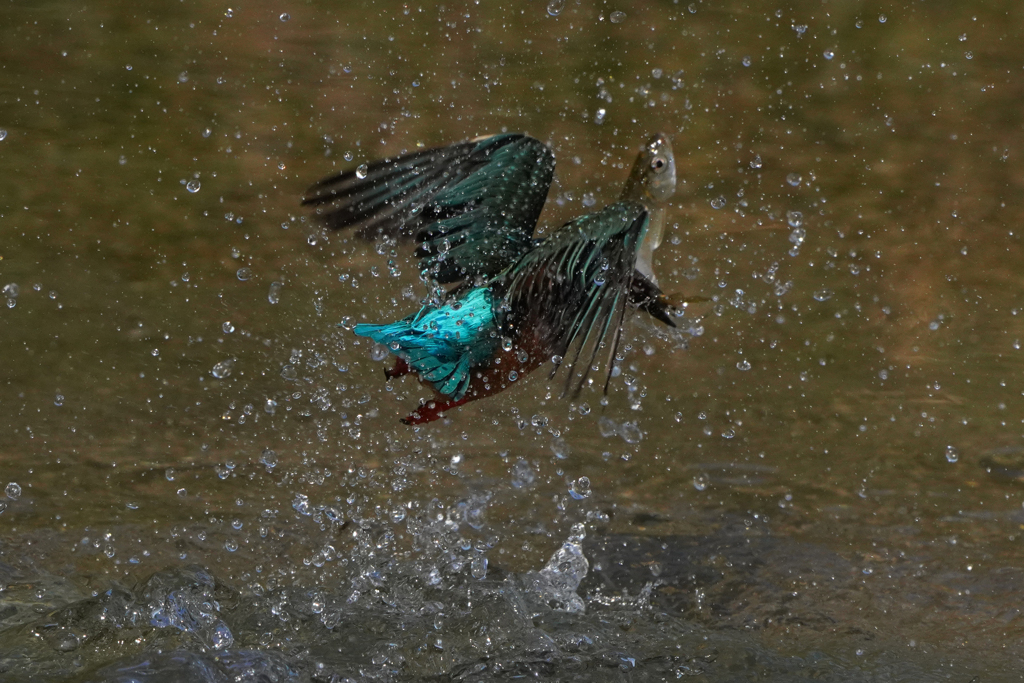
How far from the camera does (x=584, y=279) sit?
2150 mm

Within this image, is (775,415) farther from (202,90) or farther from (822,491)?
(202,90)

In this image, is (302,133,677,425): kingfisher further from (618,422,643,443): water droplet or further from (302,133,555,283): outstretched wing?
(618,422,643,443): water droplet

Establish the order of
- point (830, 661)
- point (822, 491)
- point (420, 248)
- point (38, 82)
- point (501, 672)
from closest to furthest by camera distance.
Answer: point (501, 672), point (830, 661), point (420, 248), point (822, 491), point (38, 82)

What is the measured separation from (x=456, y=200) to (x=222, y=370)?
53.0 inches

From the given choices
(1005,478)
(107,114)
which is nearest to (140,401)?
(107,114)

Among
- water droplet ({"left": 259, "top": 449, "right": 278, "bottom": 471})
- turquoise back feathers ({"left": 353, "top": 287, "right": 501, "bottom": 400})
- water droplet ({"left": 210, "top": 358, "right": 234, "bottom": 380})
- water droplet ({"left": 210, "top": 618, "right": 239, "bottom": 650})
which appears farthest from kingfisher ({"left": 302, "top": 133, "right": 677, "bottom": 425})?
water droplet ({"left": 210, "top": 358, "right": 234, "bottom": 380})

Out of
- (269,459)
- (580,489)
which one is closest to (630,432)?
(580,489)

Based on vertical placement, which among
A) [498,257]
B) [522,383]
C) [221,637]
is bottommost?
[221,637]

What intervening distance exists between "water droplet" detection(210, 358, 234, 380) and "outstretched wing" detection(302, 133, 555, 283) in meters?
1.06

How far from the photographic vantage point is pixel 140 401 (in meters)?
3.53

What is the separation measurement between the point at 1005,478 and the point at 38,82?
3694 mm

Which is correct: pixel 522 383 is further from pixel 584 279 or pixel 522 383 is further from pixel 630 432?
pixel 584 279

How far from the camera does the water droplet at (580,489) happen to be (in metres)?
3.24

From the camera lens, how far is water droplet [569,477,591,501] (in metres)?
3.24
